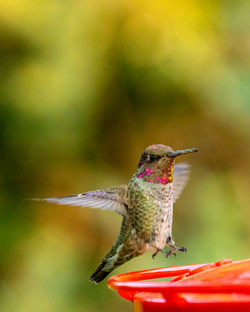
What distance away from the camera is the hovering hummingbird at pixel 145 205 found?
3.24 meters

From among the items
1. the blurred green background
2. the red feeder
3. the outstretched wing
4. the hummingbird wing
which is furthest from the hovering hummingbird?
the blurred green background

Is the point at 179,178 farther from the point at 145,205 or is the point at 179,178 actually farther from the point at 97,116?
the point at 97,116

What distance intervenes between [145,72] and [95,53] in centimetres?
43

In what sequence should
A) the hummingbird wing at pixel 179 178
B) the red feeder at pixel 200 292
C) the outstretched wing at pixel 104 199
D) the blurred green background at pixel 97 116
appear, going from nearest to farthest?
the red feeder at pixel 200 292 → the outstretched wing at pixel 104 199 → the hummingbird wing at pixel 179 178 → the blurred green background at pixel 97 116

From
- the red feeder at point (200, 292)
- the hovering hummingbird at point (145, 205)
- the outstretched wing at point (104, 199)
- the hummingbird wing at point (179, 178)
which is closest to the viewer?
the red feeder at point (200, 292)

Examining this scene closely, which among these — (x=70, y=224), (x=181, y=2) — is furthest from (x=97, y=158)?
(x=181, y=2)

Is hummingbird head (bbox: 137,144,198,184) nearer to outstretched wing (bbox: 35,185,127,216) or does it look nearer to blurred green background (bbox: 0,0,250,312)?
outstretched wing (bbox: 35,185,127,216)

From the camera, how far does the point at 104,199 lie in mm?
3201

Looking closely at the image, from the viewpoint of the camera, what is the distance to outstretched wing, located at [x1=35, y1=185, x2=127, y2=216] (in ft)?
10.1

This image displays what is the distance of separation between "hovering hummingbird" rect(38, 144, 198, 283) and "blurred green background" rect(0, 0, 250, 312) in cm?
117

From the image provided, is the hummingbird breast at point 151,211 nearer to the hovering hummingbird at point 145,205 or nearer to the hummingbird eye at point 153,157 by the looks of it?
the hovering hummingbird at point 145,205

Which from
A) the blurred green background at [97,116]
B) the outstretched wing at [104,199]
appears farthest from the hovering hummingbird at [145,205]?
the blurred green background at [97,116]

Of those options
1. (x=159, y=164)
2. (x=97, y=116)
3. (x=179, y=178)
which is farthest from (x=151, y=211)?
(x=97, y=116)

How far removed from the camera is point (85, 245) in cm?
479
